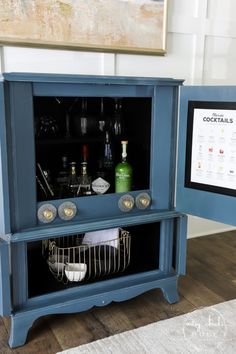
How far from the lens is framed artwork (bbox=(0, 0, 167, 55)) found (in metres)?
1.71

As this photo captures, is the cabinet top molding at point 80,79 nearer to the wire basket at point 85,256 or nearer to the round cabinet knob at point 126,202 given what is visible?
the round cabinet knob at point 126,202

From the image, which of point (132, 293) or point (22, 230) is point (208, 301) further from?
point (22, 230)

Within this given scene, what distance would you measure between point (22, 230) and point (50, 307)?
13.0 inches

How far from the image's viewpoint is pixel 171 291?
1.73 m

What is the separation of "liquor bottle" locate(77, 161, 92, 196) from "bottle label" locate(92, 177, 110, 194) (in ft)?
0.08

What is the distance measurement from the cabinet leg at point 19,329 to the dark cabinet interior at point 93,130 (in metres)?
0.52

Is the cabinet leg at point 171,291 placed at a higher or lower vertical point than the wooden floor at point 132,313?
higher

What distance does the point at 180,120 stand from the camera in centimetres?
156

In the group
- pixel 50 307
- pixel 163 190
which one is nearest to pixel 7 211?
pixel 50 307

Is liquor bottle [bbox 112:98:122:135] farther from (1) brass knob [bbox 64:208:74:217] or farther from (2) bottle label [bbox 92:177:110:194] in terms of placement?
(1) brass knob [bbox 64:208:74:217]

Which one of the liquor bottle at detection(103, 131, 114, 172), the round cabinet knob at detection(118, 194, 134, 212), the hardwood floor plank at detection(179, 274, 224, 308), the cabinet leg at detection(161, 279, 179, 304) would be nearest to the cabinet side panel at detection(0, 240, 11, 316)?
the round cabinet knob at detection(118, 194, 134, 212)

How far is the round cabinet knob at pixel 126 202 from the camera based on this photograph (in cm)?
156

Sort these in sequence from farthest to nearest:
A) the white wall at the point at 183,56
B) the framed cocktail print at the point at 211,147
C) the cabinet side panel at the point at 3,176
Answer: the white wall at the point at 183,56 → the framed cocktail print at the point at 211,147 → the cabinet side panel at the point at 3,176

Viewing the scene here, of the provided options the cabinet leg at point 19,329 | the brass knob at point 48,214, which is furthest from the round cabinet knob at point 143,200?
the cabinet leg at point 19,329
